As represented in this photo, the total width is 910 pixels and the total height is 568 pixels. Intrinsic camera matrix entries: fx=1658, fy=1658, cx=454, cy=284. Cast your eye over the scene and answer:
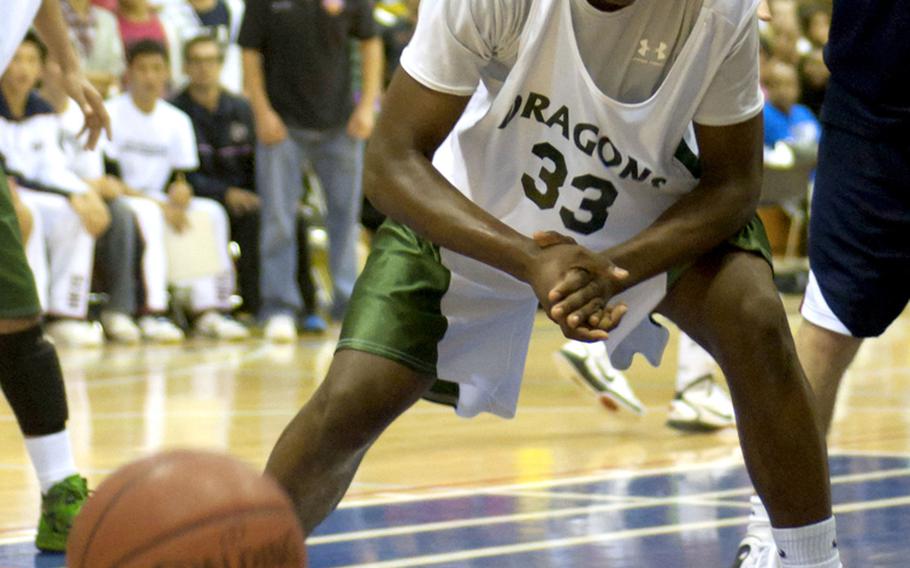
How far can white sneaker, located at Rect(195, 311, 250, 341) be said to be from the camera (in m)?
9.85

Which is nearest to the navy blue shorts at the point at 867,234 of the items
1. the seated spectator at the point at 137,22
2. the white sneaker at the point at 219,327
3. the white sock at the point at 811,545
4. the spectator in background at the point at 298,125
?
the white sock at the point at 811,545

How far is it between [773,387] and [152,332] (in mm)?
6857

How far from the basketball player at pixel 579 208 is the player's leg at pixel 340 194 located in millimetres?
6607

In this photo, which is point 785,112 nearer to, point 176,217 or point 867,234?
point 176,217

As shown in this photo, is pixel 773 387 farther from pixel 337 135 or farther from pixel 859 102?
pixel 337 135

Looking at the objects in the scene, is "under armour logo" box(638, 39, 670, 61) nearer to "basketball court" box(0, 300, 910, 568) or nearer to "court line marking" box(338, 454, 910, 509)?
"basketball court" box(0, 300, 910, 568)

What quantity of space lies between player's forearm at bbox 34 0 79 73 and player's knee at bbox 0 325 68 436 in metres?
0.71

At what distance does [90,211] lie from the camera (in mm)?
9094

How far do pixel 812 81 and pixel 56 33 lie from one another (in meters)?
11.0

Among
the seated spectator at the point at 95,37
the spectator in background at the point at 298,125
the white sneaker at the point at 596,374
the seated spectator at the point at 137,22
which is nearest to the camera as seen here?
the white sneaker at the point at 596,374

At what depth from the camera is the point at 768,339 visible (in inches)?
123

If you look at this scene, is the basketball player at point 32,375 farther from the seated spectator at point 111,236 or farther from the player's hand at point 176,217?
the player's hand at point 176,217

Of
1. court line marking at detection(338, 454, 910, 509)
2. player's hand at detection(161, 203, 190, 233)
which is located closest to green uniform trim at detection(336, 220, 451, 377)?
court line marking at detection(338, 454, 910, 509)

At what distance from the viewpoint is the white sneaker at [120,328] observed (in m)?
9.39
